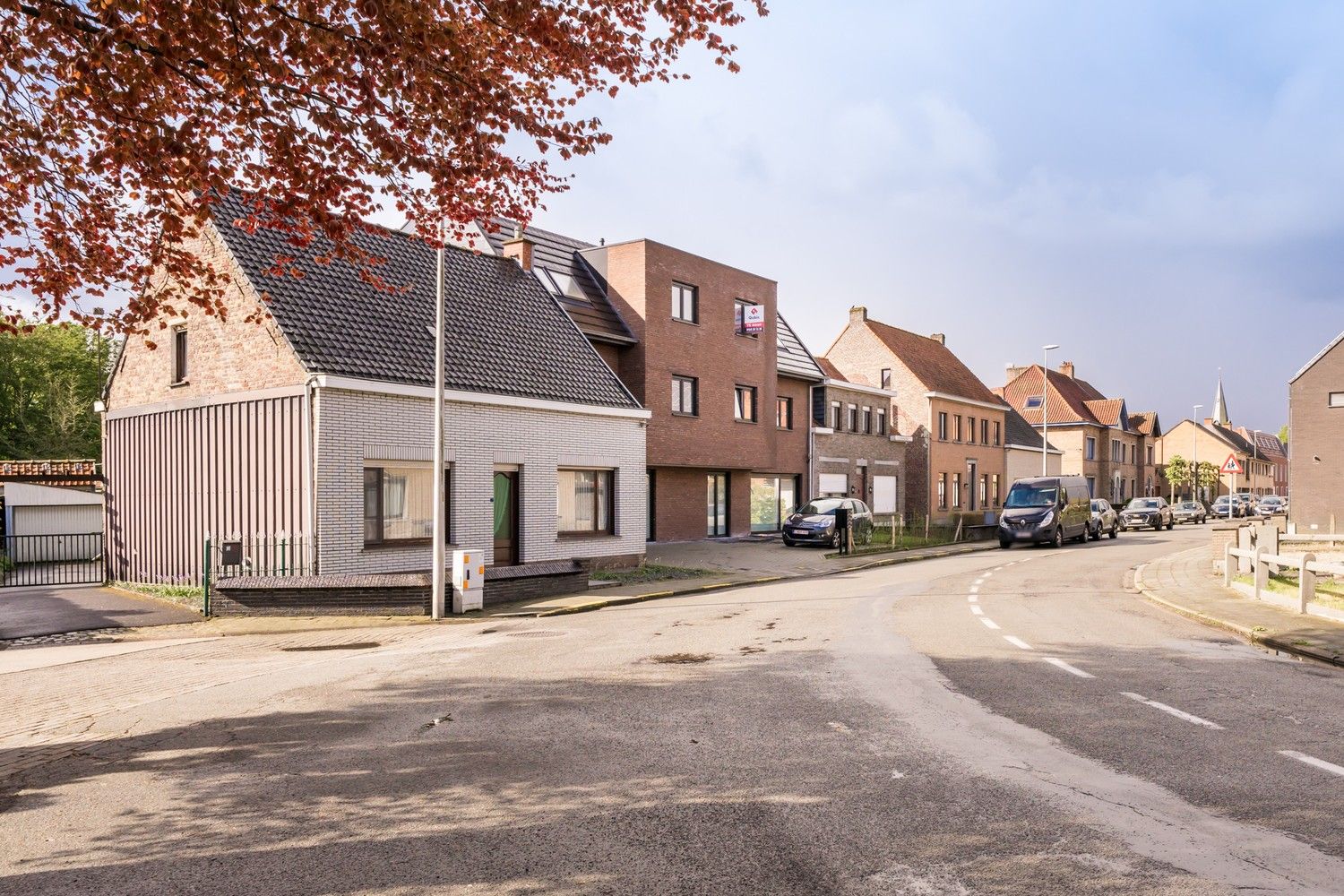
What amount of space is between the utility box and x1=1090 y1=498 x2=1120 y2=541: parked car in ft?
101

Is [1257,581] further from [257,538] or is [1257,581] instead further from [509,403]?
[257,538]

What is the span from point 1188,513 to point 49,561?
59.8 meters

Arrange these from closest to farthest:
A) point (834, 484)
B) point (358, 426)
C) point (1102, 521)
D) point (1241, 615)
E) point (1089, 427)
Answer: point (1241, 615) → point (358, 426) → point (834, 484) → point (1102, 521) → point (1089, 427)

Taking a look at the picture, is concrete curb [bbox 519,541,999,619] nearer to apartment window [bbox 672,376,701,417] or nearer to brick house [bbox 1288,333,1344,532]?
apartment window [bbox 672,376,701,417]

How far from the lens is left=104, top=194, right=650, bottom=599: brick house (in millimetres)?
17016

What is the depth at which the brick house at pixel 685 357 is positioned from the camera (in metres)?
28.2

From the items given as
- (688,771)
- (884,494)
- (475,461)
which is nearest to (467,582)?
(475,461)

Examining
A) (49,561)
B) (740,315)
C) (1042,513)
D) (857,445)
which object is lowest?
(49,561)

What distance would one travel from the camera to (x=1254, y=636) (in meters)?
12.0

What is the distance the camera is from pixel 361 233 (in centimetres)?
2097

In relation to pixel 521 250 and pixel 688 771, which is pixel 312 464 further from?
pixel 688 771

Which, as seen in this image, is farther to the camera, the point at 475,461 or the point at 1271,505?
the point at 1271,505

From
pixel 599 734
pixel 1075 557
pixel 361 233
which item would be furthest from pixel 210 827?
pixel 1075 557

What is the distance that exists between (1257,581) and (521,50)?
13.5 metres
